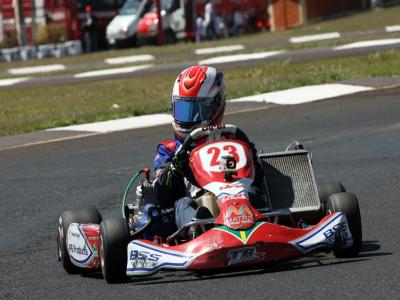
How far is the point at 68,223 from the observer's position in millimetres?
6863

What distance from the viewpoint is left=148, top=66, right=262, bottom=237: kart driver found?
6.61m

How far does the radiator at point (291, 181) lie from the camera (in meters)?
6.77

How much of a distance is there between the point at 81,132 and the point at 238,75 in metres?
6.67

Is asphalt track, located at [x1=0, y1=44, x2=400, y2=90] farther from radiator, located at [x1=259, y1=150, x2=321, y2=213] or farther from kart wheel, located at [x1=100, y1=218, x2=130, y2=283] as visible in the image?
kart wheel, located at [x1=100, y1=218, x2=130, y2=283]

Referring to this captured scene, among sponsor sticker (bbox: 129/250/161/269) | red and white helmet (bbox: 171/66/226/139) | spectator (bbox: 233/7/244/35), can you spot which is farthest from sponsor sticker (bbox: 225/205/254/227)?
spectator (bbox: 233/7/244/35)

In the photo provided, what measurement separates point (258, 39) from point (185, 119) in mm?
27693

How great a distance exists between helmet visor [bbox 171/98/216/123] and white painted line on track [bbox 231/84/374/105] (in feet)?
27.5

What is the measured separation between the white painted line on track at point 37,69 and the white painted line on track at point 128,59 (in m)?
1.26

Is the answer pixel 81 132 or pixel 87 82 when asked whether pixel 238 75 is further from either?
pixel 81 132

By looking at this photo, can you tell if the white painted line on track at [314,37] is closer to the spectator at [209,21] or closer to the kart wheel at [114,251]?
the spectator at [209,21]

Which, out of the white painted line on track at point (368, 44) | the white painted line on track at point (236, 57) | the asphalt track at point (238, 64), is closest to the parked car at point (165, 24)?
the white painted line on track at point (236, 57)

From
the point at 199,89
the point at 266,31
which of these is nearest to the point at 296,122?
the point at 199,89

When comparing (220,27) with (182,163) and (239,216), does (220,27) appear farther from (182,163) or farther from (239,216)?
(239,216)

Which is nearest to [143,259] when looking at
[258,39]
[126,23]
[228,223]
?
[228,223]
